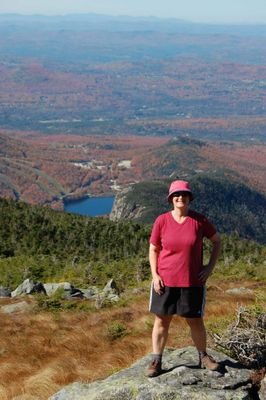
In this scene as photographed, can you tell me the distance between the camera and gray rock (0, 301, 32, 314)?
17891 mm

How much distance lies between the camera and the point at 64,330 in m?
14.3

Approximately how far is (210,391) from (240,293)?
Answer: 10746mm

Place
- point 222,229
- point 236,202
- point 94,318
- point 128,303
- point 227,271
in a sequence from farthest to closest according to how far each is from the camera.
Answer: point 236,202 < point 222,229 < point 227,271 < point 128,303 < point 94,318

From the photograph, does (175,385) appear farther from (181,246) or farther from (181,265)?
(181,246)

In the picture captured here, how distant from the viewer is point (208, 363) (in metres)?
8.28

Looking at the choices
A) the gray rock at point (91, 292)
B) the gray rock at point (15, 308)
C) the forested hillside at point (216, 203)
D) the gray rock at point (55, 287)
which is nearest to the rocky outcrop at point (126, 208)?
the forested hillside at point (216, 203)

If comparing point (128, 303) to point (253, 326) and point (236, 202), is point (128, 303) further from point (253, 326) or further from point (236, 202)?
point (236, 202)

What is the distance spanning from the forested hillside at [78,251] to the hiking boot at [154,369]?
46.5ft

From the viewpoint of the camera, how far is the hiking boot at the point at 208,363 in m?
8.19

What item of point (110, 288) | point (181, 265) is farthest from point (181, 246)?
point (110, 288)

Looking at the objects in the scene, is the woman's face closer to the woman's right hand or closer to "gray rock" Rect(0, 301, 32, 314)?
the woman's right hand

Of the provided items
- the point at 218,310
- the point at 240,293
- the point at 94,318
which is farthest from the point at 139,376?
the point at 240,293

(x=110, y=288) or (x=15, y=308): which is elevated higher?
(x=15, y=308)

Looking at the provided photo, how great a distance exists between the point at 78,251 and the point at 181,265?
3671 cm
